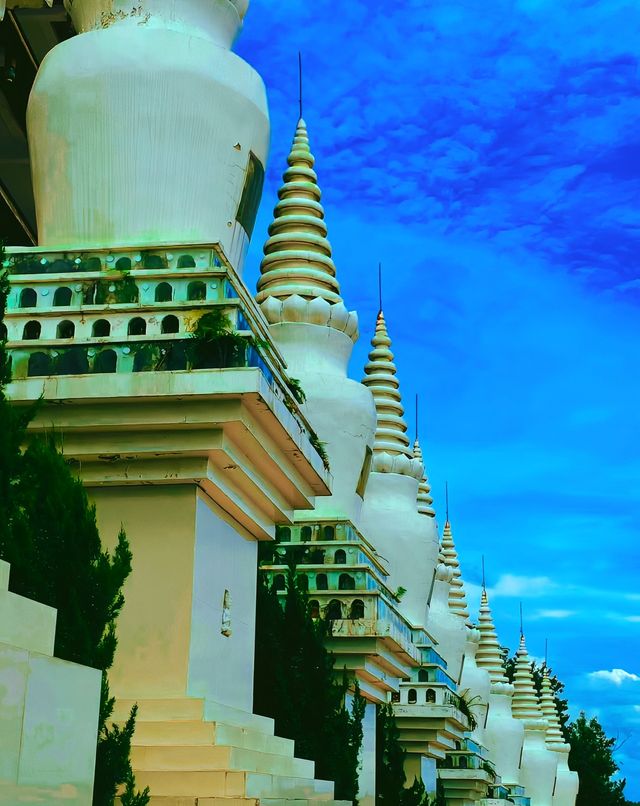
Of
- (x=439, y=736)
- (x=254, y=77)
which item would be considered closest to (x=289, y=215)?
(x=254, y=77)

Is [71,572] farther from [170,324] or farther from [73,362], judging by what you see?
[170,324]

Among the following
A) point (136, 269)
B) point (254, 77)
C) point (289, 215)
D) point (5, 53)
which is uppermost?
point (5, 53)

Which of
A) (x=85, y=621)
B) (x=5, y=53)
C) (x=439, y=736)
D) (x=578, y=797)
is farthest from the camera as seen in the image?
(x=578, y=797)

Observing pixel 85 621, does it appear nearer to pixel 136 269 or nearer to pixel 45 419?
pixel 45 419

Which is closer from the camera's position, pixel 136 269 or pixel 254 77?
pixel 136 269

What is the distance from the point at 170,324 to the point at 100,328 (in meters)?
0.69

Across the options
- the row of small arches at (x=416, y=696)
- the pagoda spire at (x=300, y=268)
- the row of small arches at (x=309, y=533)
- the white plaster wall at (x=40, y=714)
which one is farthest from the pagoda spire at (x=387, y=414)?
the white plaster wall at (x=40, y=714)

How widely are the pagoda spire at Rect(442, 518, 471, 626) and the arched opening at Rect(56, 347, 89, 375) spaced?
25909 mm

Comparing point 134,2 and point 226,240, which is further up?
point 134,2

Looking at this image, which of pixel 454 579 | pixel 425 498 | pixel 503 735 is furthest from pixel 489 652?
pixel 425 498

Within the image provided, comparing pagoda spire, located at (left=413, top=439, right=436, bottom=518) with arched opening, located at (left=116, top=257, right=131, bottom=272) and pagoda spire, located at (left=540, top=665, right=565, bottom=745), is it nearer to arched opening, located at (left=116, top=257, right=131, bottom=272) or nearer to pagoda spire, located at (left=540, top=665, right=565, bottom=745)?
arched opening, located at (left=116, top=257, right=131, bottom=272)

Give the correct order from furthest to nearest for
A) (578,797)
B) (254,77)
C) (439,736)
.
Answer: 1. (578,797)
2. (439,736)
3. (254,77)

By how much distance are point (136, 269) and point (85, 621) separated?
4034mm

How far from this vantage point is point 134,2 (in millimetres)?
13742
